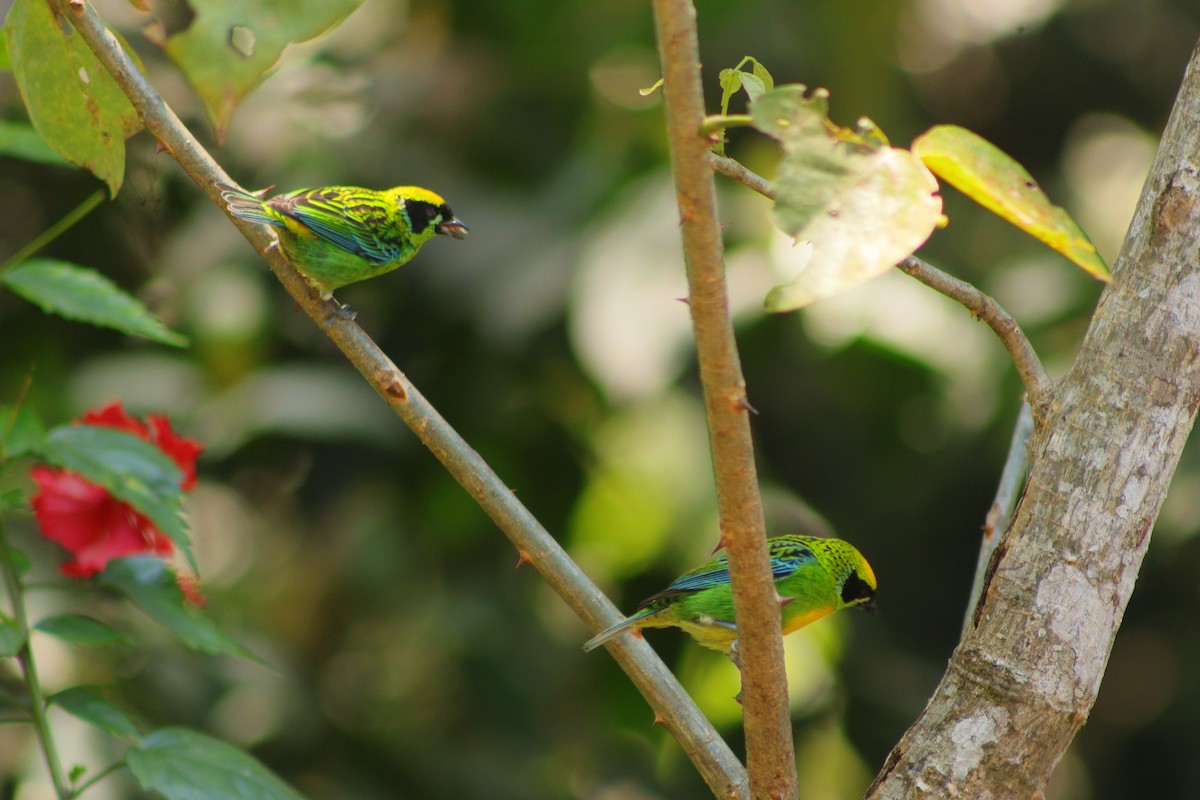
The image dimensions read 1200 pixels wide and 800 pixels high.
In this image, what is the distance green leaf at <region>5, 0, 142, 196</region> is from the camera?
60.9 inches

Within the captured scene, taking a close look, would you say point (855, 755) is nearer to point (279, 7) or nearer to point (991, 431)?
point (991, 431)

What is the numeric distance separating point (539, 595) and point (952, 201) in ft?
9.91

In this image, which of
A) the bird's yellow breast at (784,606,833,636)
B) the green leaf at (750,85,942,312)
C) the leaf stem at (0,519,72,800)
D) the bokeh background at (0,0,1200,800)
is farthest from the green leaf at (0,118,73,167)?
the bokeh background at (0,0,1200,800)

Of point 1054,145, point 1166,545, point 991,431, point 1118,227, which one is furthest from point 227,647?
point 1054,145

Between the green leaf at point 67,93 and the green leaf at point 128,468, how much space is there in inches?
22.4

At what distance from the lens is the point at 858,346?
4891mm

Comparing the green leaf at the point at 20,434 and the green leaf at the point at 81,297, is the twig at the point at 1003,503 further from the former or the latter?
the green leaf at the point at 20,434

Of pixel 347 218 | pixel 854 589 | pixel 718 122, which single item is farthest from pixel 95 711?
pixel 854 589

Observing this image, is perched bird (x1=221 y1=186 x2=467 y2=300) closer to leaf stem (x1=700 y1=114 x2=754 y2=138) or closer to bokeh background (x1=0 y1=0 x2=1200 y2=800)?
leaf stem (x1=700 y1=114 x2=754 y2=138)

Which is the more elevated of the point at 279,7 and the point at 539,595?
the point at 279,7

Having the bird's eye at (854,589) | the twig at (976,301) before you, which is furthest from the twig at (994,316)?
the bird's eye at (854,589)

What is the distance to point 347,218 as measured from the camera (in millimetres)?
2695

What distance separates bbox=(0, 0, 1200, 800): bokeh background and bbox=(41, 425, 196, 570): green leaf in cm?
254

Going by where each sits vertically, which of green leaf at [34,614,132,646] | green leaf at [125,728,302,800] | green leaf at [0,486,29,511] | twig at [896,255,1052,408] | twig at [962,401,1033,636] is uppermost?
twig at [896,255,1052,408]
